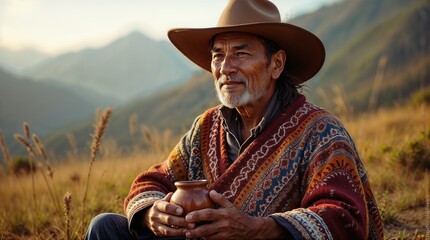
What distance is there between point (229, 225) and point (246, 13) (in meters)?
1.45

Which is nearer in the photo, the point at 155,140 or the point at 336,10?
the point at 155,140

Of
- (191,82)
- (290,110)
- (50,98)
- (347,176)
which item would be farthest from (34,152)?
(50,98)

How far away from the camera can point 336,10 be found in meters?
109

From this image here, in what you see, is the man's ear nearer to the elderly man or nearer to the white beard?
the elderly man

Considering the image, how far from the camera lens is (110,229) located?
2611 mm

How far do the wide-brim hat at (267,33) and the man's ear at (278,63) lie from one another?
51mm

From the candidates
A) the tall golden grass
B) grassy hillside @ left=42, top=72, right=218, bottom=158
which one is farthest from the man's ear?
grassy hillside @ left=42, top=72, right=218, bottom=158

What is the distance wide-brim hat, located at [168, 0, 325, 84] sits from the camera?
284cm

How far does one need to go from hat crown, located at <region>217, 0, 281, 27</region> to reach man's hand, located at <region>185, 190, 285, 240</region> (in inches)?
49.9

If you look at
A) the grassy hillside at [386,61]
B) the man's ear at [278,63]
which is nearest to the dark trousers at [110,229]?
the man's ear at [278,63]

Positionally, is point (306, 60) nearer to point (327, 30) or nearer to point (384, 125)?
point (384, 125)

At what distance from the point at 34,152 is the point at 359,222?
2.66m

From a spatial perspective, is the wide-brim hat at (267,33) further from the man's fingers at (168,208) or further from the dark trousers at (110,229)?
the dark trousers at (110,229)

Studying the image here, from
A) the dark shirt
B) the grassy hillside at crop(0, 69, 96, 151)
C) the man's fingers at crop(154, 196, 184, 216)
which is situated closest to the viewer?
the man's fingers at crop(154, 196, 184, 216)
